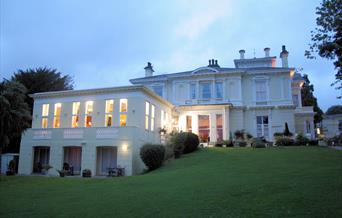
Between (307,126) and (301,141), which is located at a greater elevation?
(307,126)

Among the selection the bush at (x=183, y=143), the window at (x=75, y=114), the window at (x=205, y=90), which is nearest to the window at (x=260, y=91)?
the window at (x=205, y=90)

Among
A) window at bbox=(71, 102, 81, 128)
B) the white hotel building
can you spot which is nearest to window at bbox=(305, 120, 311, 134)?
the white hotel building

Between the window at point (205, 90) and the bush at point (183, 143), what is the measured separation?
801cm

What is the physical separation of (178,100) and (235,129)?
693 cm

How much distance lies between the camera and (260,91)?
30594 millimetres

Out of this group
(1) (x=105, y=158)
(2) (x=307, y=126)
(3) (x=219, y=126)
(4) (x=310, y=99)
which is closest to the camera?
(1) (x=105, y=158)

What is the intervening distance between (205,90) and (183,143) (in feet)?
33.9

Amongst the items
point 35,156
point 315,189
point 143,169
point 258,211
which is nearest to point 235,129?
point 143,169

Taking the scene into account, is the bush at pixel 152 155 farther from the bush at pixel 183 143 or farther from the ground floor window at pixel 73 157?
the ground floor window at pixel 73 157

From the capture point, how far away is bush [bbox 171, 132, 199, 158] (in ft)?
71.5

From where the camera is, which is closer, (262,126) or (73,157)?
(73,157)

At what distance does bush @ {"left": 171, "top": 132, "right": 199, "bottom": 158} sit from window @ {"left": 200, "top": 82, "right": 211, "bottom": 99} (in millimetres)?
8010

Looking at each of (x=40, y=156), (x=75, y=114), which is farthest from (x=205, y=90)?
(x=40, y=156)

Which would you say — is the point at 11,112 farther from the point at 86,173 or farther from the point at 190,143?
the point at 190,143
